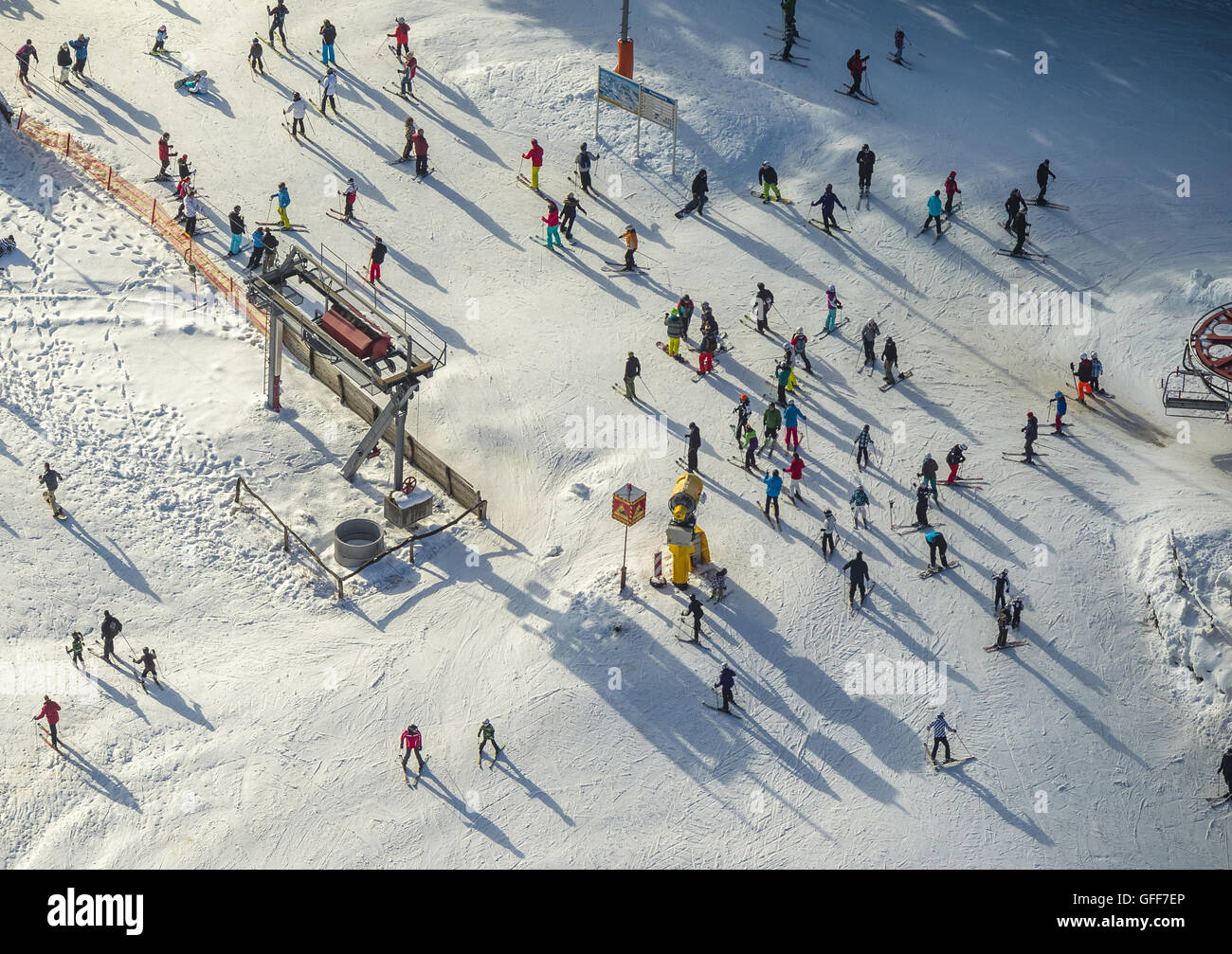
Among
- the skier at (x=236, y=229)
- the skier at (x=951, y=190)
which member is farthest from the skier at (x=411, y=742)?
the skier at (x=951, y=190)

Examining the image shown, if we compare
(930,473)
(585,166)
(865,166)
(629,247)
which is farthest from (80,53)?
(930,473)

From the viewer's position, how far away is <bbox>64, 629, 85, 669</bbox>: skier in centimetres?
4050

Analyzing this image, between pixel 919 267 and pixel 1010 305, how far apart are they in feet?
9.23

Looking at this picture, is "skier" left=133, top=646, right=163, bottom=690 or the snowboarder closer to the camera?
the snowboarder

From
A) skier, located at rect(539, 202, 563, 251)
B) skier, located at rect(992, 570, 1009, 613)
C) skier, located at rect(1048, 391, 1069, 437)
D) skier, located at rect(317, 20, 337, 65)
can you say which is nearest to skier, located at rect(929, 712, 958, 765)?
skier, located at rect(992, 570, 1009, 613)

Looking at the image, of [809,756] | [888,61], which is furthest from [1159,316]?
[809,756]

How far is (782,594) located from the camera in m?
41.6

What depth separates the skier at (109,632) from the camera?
133 feet

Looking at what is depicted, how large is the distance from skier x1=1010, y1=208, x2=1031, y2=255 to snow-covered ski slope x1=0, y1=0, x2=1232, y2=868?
835mm

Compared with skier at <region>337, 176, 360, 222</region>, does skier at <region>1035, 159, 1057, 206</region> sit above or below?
above

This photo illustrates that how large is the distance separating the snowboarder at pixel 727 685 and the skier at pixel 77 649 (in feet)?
46.7

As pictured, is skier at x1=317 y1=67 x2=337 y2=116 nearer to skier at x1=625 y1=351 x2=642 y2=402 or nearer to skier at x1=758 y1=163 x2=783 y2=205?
skier at x1=758 y1=163 x2=783 y2=205
